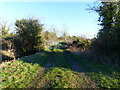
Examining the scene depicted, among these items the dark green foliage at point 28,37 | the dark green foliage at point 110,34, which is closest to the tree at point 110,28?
the dark green foliage at point 110,34

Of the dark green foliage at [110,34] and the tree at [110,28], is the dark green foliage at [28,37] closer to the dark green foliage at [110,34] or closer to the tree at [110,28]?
the dark green foliage at [110,34]

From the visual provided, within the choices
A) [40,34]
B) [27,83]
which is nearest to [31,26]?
[40,34]

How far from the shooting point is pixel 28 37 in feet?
51.5

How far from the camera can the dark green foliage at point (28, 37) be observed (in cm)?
1510

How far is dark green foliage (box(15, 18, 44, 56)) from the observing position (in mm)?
15104

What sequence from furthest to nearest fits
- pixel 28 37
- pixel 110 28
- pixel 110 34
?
pixel 28 37
pixel 110 28
pixel 110 34

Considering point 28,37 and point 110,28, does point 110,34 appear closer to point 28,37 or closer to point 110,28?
point 110,28

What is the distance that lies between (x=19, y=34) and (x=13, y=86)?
1289cm

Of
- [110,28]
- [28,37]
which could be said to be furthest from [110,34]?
[28,37]

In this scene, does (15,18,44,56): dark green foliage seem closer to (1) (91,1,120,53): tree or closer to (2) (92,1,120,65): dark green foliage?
(2) (92,1,120,65): dark green foliage

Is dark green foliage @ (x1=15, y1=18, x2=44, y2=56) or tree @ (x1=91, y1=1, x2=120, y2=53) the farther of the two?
dark green foliage @ (x1=15, y1=18, x2=44, y2=56)

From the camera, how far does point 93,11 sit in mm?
12438

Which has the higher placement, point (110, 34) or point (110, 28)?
point (110, 28)

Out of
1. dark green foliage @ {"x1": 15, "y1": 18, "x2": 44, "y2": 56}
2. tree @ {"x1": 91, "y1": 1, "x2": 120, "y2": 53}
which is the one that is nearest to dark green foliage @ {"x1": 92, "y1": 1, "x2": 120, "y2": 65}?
tree @ {"x1": 91, "y1": 1, "x2": 120, "y2": 53}
